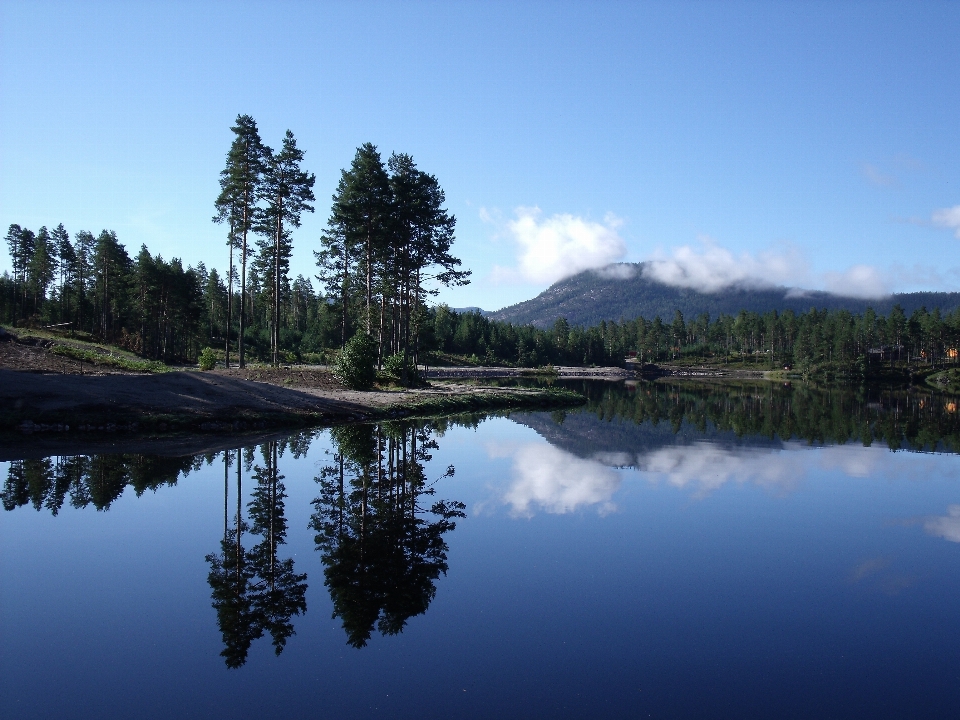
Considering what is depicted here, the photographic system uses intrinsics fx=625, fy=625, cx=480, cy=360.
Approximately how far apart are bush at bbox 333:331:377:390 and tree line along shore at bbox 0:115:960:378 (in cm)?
136

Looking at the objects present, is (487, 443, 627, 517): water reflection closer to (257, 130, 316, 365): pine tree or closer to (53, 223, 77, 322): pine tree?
(257, 130, 316, 365): pine tree

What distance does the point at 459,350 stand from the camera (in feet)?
451

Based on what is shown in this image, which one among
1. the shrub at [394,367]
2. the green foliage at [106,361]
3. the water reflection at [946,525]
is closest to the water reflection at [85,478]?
the water reflection at [946,525]

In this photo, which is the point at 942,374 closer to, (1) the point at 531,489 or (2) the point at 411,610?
(1) the point at 531,489

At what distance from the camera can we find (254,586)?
31.4ft

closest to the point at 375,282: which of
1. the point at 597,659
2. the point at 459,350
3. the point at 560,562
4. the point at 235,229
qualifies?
the point at 235,229

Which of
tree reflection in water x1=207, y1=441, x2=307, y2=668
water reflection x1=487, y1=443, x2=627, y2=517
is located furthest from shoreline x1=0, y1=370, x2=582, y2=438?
tree reflection in water x1=207, y1=441, x2=307, y2=668

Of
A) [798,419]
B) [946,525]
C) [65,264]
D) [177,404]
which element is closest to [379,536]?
[946,525]

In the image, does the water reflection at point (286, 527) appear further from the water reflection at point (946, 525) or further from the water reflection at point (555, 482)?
the water reflection at point (946, 525)

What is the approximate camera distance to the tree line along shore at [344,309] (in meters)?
40.4

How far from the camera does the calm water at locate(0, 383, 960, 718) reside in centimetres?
694

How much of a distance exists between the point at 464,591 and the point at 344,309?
59780 mm

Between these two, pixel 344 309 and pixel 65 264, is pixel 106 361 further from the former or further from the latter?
pixel 65 264

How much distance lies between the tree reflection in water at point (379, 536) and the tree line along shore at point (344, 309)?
71.6ft
